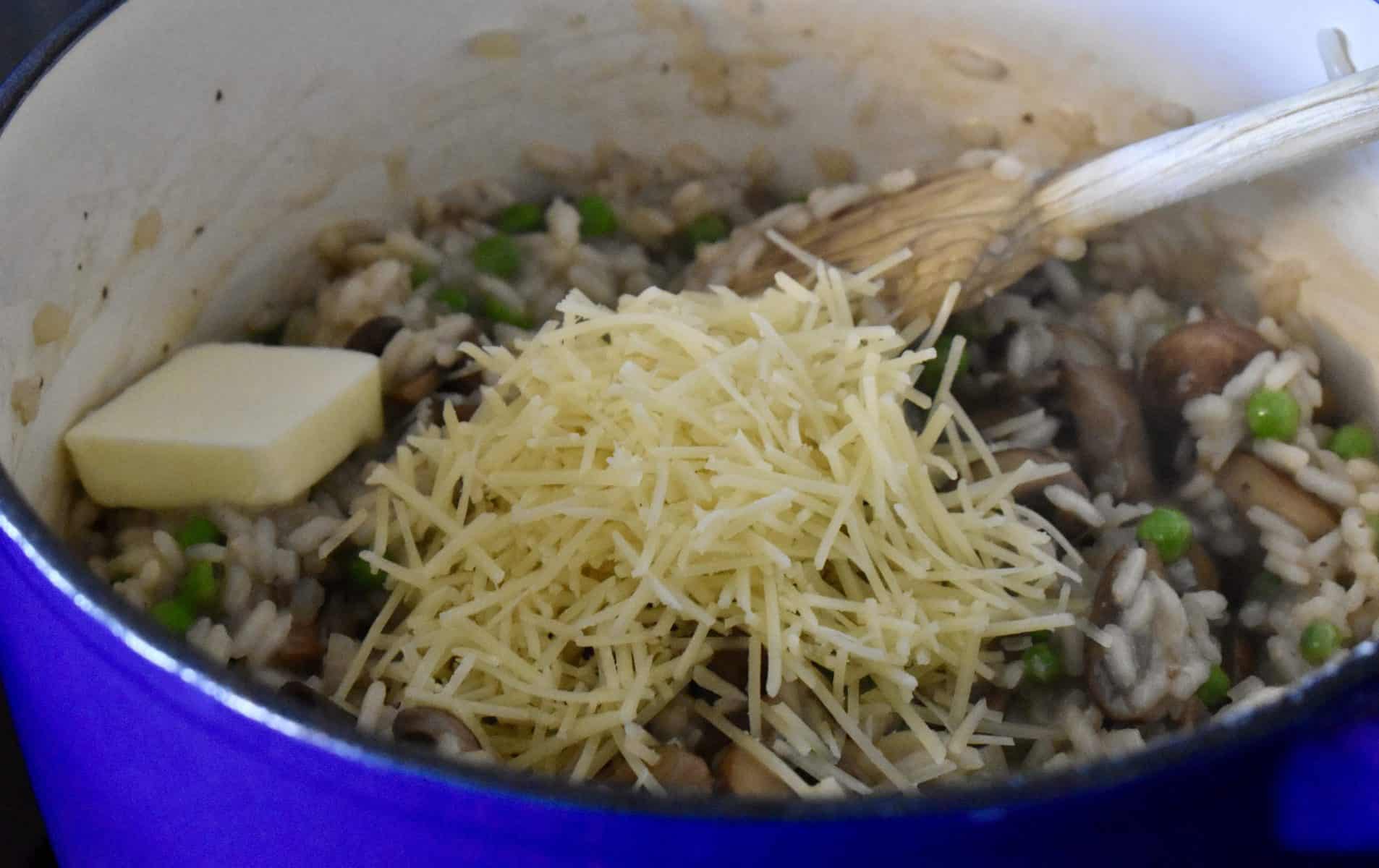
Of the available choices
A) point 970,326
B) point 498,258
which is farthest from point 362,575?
point 970,326

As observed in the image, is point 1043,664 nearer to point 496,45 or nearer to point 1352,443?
point 1352,443

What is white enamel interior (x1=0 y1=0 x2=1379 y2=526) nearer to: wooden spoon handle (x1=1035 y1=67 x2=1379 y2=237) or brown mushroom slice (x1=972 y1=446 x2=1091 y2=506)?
wooden spoon handle (x1=1035 y1=67 x2=1379 y2=237)

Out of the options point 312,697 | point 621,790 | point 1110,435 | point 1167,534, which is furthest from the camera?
point 1110,435

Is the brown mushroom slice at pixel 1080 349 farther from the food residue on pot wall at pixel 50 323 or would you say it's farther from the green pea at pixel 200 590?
the food residue on pot wall at pixel 50 323

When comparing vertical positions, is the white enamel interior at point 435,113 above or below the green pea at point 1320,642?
above

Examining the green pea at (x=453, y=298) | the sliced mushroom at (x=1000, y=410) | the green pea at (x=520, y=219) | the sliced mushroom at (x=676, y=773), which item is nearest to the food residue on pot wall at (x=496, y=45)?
the green pea at (x=520, y=219)

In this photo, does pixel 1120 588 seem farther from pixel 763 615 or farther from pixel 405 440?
pixel 405 440

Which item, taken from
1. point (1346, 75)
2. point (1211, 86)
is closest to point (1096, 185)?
point (1211, 86)
